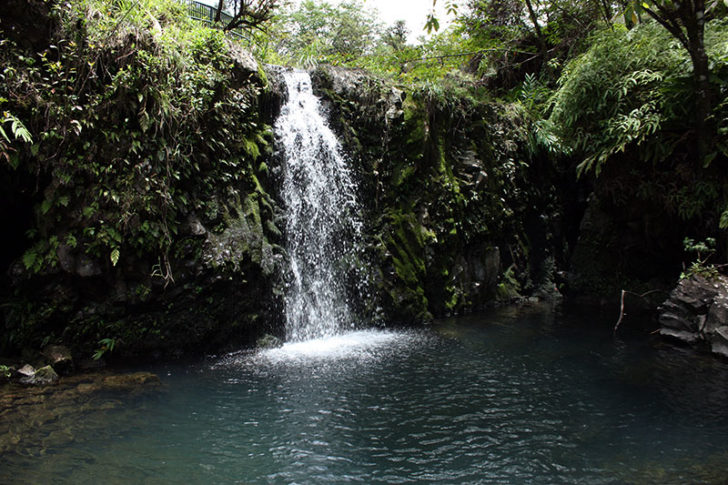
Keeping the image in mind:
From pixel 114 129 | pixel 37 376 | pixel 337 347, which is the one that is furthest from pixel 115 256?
pixel 337 347

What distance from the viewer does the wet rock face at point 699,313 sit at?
714 cm

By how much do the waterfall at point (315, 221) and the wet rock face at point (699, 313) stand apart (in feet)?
18.6

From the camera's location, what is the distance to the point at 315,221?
879 centimetres

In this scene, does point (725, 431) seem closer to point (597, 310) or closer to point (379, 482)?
point (379, 482)

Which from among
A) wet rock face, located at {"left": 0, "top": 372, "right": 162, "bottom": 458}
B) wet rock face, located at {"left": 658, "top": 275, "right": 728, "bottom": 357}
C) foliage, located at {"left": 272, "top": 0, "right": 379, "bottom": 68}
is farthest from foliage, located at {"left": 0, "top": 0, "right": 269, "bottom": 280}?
foliage, located at {"left": 272, "top": 0, "right": 379, "bottom": 68}

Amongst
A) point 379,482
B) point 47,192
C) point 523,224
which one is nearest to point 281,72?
point 47,192

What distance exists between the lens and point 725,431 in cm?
461

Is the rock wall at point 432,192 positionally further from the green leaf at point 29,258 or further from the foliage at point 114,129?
the green leaf at point 29,258

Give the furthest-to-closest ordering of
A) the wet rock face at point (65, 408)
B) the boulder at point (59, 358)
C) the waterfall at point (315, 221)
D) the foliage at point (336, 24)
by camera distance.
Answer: the foliage at point (336, 24) → the waterfall at point (315, 221) → the boulder at point (59, 358) → the wet rock face at point (65, 408)

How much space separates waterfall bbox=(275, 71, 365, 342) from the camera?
8289mm

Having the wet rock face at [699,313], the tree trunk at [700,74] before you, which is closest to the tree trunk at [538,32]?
the tree trunk at [700,74]

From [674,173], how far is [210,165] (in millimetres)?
9392

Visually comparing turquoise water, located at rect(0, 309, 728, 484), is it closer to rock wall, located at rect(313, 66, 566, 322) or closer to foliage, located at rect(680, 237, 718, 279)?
foliage, located at rect(680, 237, 718, 279)

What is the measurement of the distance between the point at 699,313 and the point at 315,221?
7.07m
